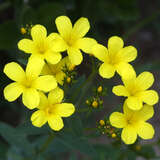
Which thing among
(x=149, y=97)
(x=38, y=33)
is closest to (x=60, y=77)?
(x=38, y=33)

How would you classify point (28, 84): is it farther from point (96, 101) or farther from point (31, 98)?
point (96, 101)

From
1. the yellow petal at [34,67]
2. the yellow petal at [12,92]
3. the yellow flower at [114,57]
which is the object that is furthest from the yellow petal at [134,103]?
the yellow petal at [12,92]

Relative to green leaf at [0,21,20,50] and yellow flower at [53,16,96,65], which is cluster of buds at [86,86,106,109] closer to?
yellow flower at [53,16,96,65]

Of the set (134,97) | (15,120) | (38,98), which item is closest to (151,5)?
(15,120)

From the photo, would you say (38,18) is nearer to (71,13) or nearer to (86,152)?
(71,13)

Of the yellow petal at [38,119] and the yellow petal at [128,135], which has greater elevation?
the yellow petal at [128,135]

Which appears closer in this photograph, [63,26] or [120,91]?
[120,91]

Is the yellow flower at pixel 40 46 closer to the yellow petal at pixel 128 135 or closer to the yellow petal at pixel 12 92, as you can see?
the yellow petal at pixel 12 92
